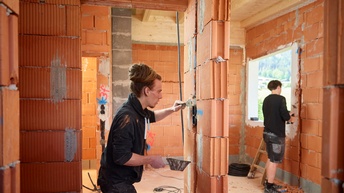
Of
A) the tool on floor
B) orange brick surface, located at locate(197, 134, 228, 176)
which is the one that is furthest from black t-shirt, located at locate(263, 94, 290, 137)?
orange brick surface, located at locate(197, 134, 228, 176)

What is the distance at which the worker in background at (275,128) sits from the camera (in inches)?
137

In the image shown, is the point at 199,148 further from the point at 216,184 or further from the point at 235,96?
the point at 235,96

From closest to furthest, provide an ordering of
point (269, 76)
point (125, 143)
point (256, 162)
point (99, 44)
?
point (125, 143) → point (99, 44) → point (256, 162) → point (269, 76)

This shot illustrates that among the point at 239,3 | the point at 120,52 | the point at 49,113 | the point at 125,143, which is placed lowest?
the point at 125,143

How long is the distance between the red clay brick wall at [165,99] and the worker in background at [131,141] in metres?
2.96

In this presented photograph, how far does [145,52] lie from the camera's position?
4.82 m

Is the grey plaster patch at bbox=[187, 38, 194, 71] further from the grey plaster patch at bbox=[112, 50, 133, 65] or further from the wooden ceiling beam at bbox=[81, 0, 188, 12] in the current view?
the grey plaster patch at bbox=[112, 50, 133, 65]

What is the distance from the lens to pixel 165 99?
4918 mm

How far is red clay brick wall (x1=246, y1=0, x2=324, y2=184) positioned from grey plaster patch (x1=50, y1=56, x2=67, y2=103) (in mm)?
2729

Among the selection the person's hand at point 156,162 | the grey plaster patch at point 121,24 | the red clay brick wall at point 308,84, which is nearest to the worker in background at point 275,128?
the red clay brick wall at point 308,84

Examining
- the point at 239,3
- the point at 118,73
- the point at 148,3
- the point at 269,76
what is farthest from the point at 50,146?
the point at 269,76

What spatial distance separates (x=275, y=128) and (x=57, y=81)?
273 centimetres

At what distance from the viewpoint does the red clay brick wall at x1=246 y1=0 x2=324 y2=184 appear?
327 cm

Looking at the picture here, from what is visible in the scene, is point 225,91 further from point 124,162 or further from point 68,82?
point 68,82
